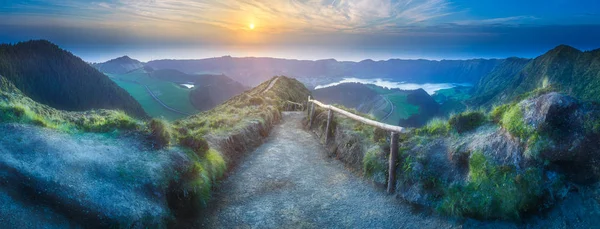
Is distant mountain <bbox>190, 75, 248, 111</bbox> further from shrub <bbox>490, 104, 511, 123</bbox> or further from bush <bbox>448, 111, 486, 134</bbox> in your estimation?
shrub <bbox>490, 104, 511, 123</bbox>

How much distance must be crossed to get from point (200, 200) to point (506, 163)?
304 inches

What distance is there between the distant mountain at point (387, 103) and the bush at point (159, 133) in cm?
10743

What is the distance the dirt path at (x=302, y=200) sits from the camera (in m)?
8.62

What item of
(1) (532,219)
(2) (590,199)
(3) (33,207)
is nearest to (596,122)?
Answer: (2) (590,199)

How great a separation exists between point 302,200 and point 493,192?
5248 millimetres

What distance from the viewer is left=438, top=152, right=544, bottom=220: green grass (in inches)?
264

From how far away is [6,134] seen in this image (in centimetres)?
727

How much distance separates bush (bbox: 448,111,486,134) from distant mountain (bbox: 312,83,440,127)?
352ft

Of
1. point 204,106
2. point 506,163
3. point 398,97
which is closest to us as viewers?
point 506,163

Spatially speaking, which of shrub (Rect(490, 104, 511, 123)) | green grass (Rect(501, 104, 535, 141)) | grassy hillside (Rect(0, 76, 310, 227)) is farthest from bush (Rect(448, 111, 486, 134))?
grassy hillside (Rect(0, 76, 310, 227))

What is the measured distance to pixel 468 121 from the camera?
949 centimetres

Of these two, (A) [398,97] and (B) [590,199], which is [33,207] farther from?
(A) [398,97]

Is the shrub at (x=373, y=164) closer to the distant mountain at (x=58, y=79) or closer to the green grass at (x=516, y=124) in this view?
the green grass at (x=516, y=124)

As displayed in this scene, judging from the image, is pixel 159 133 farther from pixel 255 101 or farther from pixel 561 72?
pixel 561 72
